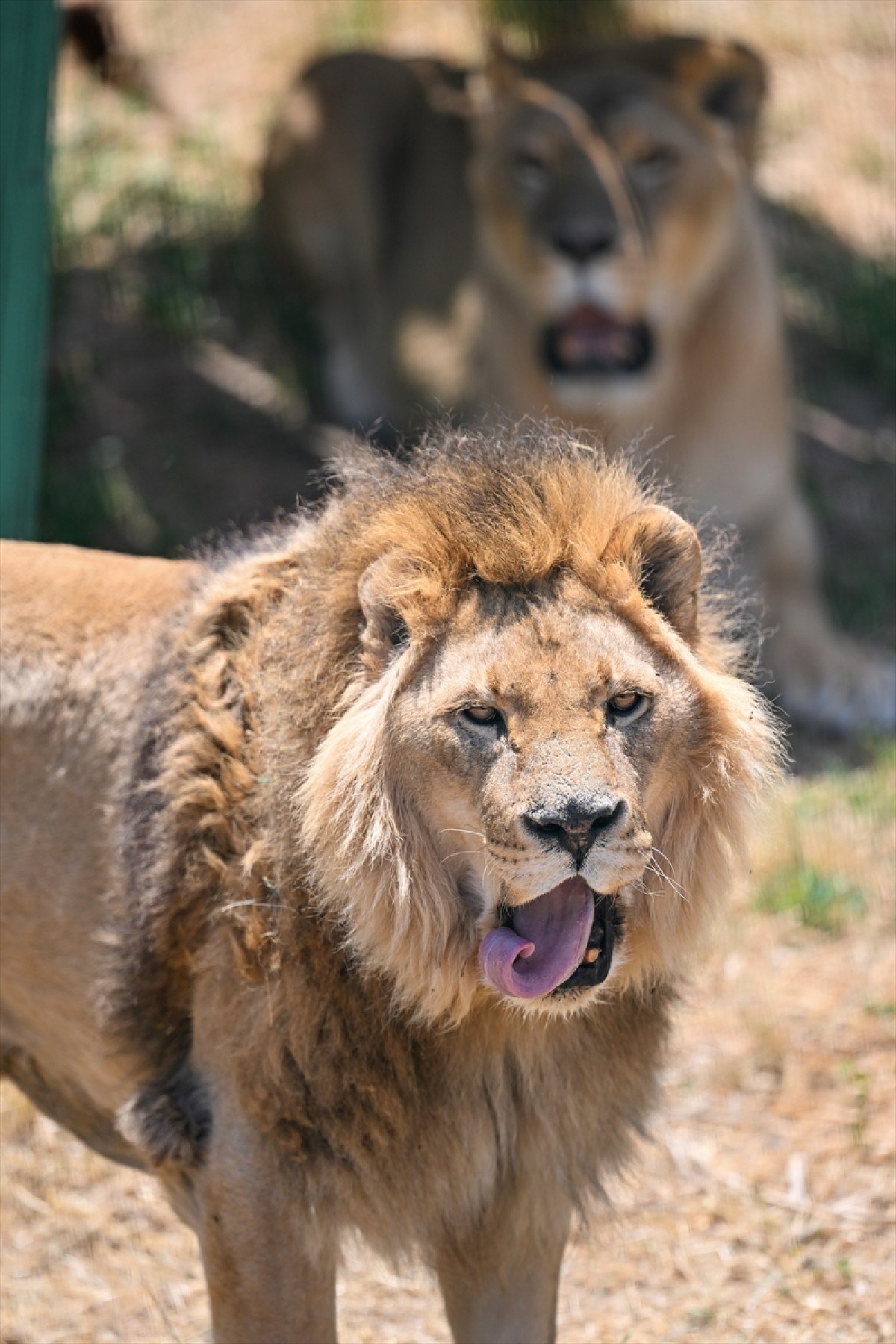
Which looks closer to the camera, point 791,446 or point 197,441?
point 791,446

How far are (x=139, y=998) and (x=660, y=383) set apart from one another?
16.2 feet

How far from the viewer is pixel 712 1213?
4.39 metres

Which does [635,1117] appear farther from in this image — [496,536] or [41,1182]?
[41,1182]

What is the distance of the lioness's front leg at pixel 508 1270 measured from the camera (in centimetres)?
332

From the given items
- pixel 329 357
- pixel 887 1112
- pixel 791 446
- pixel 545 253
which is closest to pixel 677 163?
Result: pixel 545 253

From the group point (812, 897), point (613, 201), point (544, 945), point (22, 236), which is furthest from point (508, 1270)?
point (613, 201)

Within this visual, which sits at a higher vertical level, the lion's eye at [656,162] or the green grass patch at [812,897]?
the lion's eye at [656,162]

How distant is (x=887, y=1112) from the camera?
15.3 feet

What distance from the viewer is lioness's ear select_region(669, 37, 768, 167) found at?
25.5 ft

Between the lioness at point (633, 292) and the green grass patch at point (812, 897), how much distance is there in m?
1.85

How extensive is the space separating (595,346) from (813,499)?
2.23 metres

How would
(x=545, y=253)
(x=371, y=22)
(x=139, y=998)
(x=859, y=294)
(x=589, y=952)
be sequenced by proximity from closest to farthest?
(x=589, y=952) → (x=139, y=998) → (x=545, y=253) → (x=859, y=294) → (x=371, y=22)

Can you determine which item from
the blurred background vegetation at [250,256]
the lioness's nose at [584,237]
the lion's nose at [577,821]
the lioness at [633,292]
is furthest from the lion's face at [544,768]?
the blurred background vegetation at [250,256]

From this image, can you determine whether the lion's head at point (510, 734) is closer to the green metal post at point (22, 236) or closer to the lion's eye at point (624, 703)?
the lion's eye at point (624, 703)
